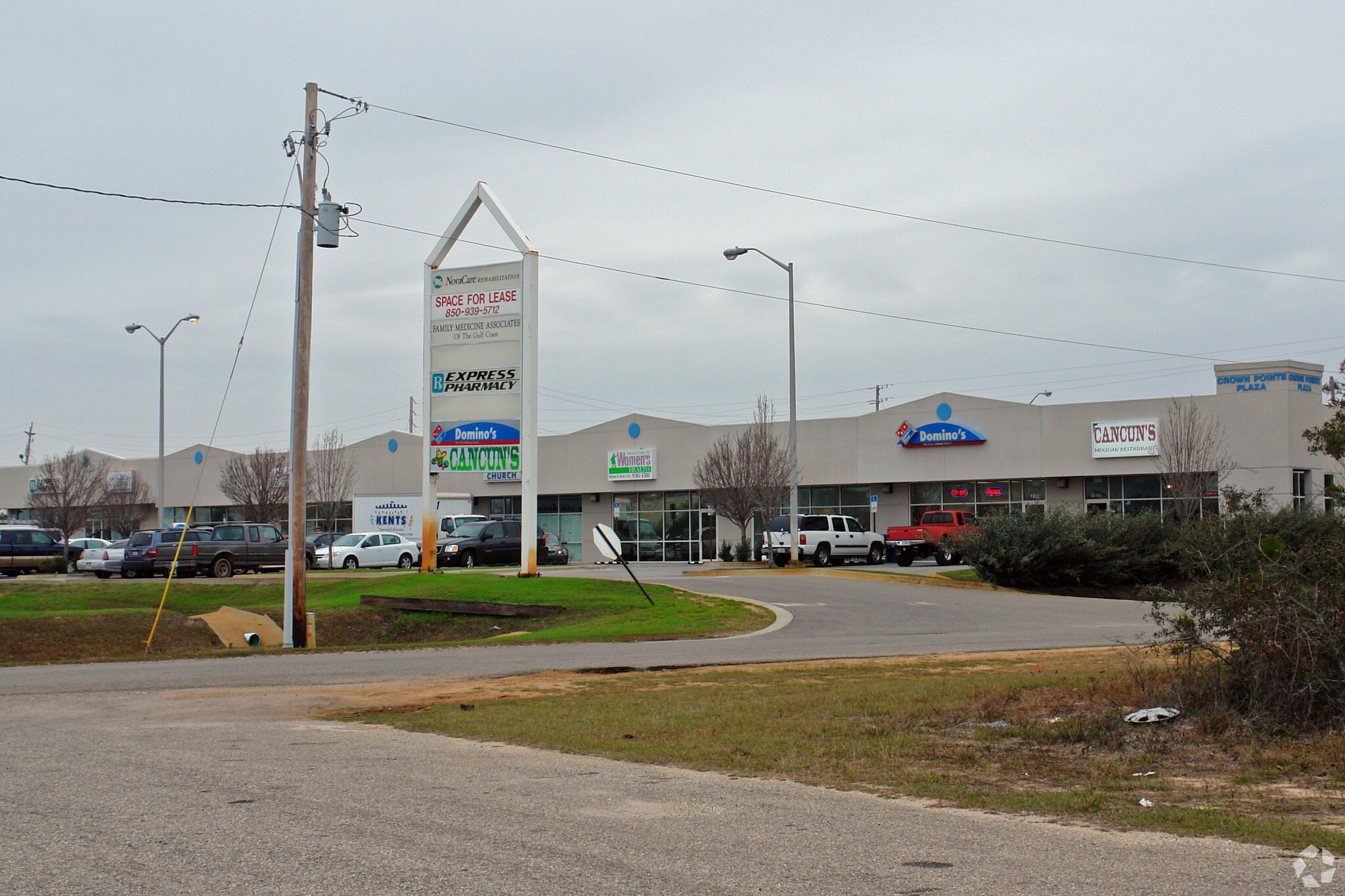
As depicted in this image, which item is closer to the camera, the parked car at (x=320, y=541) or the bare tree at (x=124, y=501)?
the parked car at (x=320, y=541)

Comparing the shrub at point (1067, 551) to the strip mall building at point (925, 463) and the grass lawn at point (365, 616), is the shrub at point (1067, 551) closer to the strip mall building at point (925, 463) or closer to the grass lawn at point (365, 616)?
the strip mall building at point (925, 463)

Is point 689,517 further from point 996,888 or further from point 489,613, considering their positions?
point 996,888

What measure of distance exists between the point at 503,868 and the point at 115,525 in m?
68.9

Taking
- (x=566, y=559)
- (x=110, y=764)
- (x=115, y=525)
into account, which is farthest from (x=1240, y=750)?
(x=115, y=525)

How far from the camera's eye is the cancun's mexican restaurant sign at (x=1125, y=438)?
43.3 m

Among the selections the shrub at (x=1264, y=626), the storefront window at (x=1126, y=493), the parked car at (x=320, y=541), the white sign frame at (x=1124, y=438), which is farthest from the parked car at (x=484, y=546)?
the shrub at (x=1264, y=626)

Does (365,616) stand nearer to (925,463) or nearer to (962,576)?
(962,576)

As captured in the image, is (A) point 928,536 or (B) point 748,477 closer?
(A) point 928,536

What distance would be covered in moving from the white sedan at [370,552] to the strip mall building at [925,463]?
209 inches

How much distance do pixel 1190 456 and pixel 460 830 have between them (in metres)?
39.1

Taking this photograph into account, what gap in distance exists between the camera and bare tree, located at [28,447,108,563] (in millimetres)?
59906

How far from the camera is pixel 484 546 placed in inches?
1567

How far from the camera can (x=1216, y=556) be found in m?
9.28

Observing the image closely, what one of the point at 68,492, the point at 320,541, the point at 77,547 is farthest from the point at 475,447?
the point at 68,492
